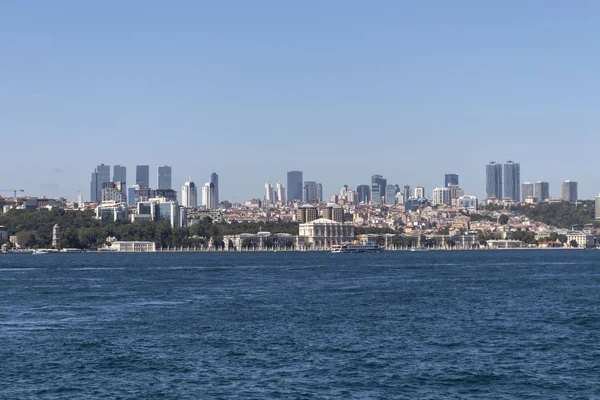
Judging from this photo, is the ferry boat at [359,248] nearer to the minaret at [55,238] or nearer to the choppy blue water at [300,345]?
the minaret at [55,238]

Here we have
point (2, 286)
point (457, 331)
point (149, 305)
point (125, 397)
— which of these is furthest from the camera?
point (2, 286)

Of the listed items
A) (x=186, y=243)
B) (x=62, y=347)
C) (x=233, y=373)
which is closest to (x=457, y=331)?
(x=233, y=373)

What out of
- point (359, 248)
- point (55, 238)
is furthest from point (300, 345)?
point (55, 238)

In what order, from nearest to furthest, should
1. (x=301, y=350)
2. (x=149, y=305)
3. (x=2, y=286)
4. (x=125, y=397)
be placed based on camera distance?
1. (x=125, y=397)
2. (x=301, y=350)
3. (x=149, y=305)
4. (x=2, y=286)

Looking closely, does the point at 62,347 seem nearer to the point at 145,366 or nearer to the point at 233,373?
the point at 145,366

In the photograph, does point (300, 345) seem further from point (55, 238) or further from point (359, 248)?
point (55, 238)

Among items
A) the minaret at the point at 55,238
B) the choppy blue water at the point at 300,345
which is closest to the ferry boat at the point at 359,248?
the minaret at the point at 55,238

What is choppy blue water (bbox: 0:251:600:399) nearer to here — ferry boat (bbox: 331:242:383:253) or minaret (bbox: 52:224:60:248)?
ferry boat (bbox: 331:242:383:253)

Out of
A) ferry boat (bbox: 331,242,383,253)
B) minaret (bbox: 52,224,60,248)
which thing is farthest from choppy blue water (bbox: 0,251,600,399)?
minaret (bbox: 52,224,60,248)
